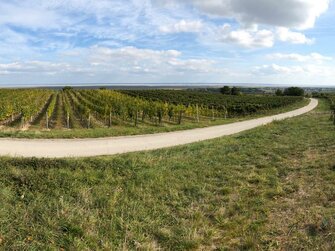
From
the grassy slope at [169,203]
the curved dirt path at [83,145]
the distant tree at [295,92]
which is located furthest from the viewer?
the distant tree at [295,92]

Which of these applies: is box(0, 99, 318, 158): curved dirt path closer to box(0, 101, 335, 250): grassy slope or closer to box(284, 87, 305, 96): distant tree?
box(0, 101, 335, 250): grassy slope

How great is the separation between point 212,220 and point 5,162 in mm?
6112

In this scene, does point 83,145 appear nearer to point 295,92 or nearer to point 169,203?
point 169,203

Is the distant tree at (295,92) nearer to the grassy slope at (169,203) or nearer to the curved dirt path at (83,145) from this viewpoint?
the curved dirt path at (83,145)

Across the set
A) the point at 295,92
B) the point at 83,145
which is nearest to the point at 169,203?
the point at 83,145

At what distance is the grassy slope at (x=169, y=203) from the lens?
5.88 m

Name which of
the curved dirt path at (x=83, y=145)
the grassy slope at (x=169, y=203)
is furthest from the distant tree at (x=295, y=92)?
the grassy slope at (x=169, y=203)

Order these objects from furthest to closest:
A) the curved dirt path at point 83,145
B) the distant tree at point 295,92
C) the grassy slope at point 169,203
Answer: the distant tree at point 295,92 → the curved dirt path at point 83,145 → the grassy slope at point 169,203

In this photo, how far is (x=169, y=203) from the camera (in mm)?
7656

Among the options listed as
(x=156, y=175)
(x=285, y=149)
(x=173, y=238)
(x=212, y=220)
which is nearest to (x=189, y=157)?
(x=156, y=175)

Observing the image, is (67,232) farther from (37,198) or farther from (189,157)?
(189,157)

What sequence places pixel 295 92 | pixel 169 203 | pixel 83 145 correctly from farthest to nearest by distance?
pixel 295 92, pixel 83 145, pixel 169 203

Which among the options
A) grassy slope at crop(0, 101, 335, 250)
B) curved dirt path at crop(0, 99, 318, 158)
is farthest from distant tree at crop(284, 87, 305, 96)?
grassy slope at crop(0, 101, 335, 250)

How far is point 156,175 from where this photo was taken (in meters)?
9.41
